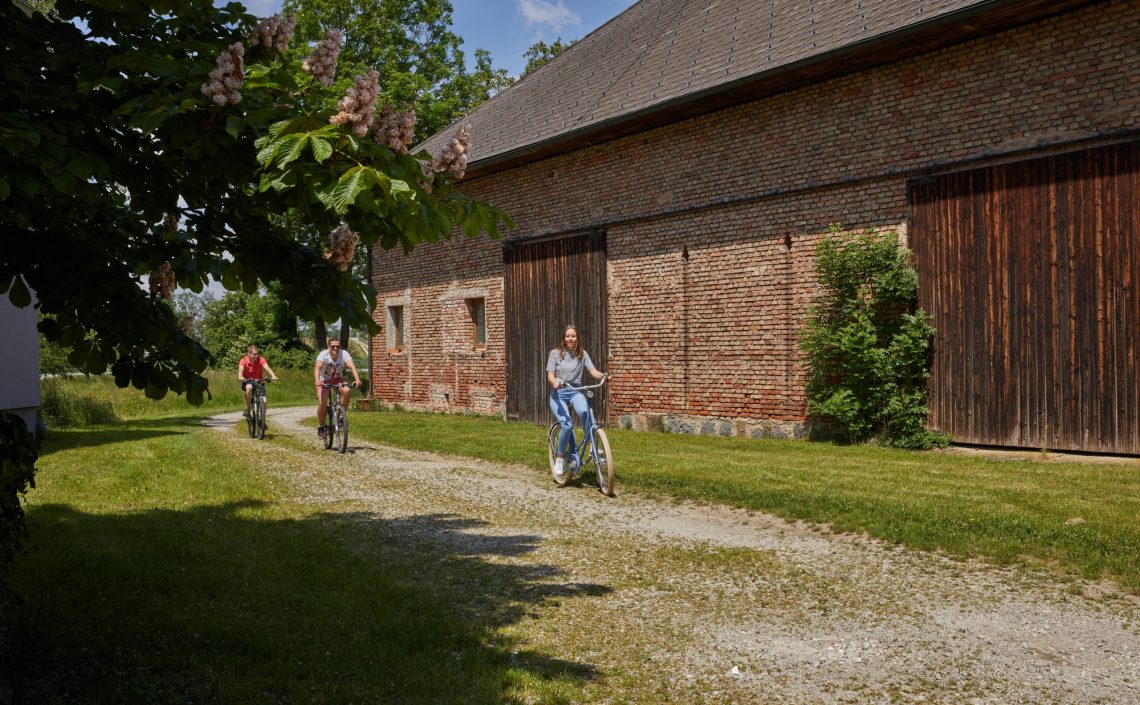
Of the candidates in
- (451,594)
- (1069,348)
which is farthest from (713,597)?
(1069,348)

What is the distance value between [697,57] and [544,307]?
582 centimetres

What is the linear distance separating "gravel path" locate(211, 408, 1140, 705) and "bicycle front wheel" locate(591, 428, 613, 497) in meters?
0.60

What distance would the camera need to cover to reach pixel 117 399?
26.0m

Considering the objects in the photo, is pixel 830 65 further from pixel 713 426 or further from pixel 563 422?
pixel 563 422

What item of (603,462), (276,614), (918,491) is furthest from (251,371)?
(276,614)

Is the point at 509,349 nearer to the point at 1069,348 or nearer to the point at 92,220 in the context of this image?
the point at 1069,348

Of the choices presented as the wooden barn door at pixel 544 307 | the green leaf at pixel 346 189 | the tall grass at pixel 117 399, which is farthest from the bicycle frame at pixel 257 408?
the green leaf at pixel 346 189

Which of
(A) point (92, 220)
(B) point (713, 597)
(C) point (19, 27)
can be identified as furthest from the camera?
(B) point (713, 597)

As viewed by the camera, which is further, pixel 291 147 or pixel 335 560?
pixel 335 560

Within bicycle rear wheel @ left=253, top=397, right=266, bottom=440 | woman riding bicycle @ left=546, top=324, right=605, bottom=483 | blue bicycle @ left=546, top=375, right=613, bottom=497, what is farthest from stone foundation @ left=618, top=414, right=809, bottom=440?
bicycle rear wheel @ left=253, top=397, right=266, bottom=440

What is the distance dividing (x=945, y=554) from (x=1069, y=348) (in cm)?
568

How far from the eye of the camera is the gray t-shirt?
9625 mm

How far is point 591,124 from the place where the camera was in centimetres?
1655

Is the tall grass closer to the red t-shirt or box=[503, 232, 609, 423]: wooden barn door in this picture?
the red t-shirt
